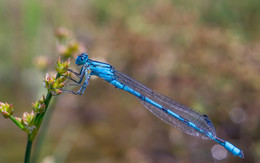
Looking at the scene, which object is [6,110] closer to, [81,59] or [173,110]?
[81,59]

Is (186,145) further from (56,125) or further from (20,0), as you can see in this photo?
(20,0)

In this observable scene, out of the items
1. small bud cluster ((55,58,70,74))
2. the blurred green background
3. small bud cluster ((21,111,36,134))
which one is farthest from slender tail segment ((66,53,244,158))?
small bud cluster ((21,111,36,134))

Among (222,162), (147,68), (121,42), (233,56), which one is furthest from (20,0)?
(222,162)

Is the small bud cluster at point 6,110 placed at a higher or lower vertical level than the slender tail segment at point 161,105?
lower

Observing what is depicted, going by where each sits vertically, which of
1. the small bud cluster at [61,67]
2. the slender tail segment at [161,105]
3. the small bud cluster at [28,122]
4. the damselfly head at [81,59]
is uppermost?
the slender tail segment at [161,105]

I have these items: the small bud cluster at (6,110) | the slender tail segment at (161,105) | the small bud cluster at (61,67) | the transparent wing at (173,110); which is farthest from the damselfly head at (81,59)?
the small bud cluster at (6,110)

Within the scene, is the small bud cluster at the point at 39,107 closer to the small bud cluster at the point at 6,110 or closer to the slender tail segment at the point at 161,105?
the small bud cluster at the point at 6,110

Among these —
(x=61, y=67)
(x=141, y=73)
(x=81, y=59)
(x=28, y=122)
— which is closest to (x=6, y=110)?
(x=28, y=122)
